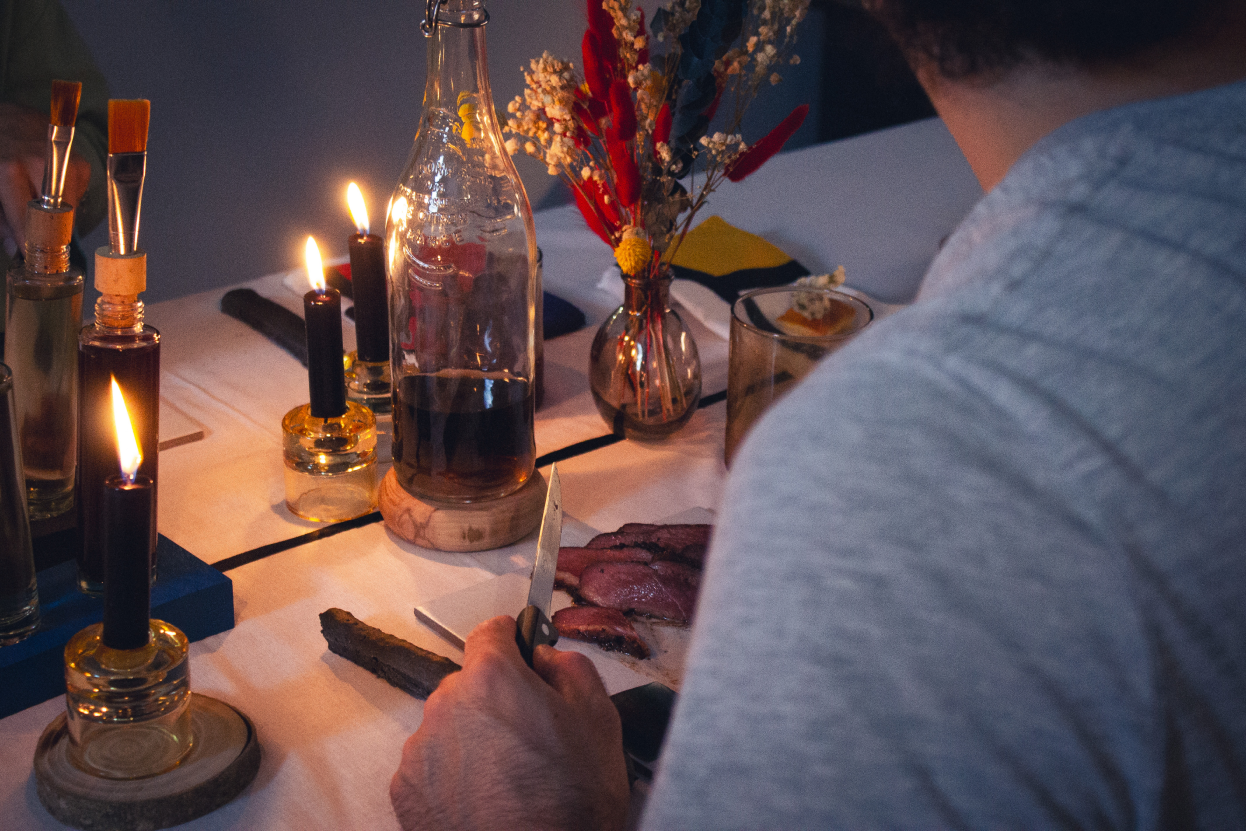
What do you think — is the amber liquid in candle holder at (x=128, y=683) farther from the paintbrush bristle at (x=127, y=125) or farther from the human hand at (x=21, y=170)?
the human hand at (x=21, y=170)

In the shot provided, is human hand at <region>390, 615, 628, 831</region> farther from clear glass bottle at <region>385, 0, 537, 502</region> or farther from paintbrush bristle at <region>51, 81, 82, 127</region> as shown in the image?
paintbrush bristle at <region>51, 81, 82, 127</region>

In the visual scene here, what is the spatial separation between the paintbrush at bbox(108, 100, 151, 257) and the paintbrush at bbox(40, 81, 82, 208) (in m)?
0.07

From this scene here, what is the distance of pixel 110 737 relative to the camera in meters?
0.62

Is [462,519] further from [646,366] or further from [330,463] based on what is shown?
[646,366]

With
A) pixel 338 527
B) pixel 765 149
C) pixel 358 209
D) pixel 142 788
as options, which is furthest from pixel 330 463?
pixel 765 149

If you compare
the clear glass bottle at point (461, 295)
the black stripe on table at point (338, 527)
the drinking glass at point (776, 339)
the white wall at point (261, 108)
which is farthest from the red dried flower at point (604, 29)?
the white wall at point (261, 108)

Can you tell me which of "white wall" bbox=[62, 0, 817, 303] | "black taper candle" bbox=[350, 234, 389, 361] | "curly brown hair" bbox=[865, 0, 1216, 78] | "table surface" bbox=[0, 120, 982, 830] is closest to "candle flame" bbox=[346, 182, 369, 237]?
"black taper candle" bbox=[350, 234, 389, 361]

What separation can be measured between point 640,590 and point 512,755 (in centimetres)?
24

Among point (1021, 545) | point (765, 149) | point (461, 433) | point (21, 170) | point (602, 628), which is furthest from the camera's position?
point (21, 170)

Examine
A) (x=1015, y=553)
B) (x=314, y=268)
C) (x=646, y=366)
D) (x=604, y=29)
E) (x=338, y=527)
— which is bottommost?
(x=338, y=527)

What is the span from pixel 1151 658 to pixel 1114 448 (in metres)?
0.07

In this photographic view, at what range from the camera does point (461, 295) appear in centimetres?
96

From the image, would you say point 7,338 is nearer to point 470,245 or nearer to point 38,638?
point 38,638

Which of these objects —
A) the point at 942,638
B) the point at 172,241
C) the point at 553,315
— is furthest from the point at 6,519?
the point at 172,241
